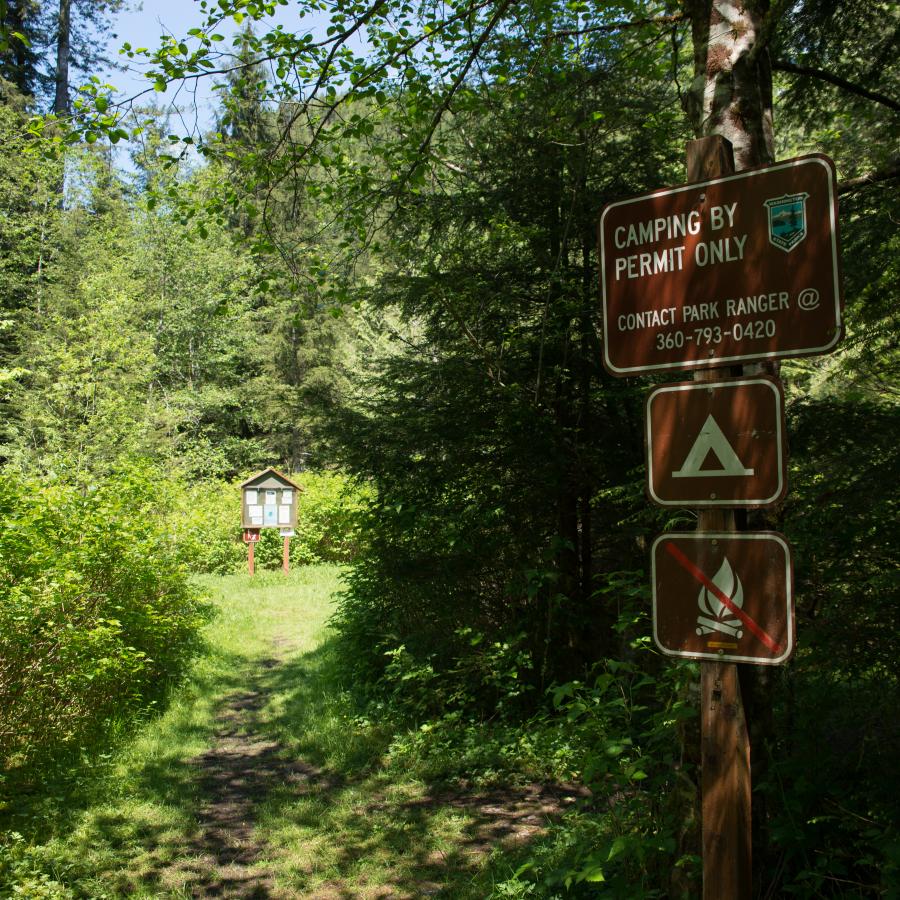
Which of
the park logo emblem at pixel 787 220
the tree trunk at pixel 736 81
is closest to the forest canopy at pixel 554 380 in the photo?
the tree trunk at pixel 736 81

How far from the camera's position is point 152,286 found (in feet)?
99.5

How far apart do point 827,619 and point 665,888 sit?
142 cm

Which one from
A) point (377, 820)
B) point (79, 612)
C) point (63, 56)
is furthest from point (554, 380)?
point (63, 56)

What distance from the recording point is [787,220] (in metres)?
2.13

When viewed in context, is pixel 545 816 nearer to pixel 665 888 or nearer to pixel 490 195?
pixel 665 888

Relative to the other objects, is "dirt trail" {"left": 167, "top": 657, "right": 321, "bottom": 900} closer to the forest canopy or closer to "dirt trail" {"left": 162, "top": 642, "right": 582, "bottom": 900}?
"dirt trail" {"left": 162, "top": 642, "right": 582, "bottom": 900}

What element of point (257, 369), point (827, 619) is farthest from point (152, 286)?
point (827, 619)

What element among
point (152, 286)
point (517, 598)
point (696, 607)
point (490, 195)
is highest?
point (152, 286)

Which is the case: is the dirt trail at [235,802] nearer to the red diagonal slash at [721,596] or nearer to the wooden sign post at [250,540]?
the red diagonal slash at [721,596]

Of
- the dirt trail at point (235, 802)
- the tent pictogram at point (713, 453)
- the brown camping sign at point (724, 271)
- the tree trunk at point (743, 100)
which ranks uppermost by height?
the tree trunk at point (743, 100)

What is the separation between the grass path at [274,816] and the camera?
4621mm

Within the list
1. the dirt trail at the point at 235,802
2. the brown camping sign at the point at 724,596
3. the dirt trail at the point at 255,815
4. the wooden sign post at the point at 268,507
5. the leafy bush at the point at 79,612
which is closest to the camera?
the brown camping sign at the point at 724,596

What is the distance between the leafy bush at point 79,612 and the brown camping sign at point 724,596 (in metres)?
4.94

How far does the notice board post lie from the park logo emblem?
403mm
